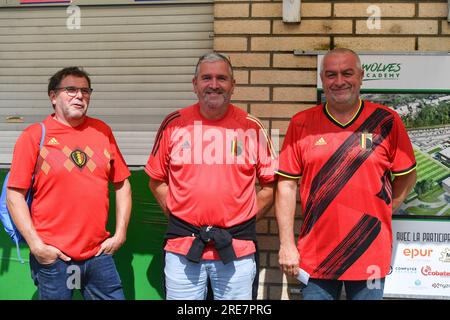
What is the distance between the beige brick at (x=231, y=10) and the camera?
11.4 feet

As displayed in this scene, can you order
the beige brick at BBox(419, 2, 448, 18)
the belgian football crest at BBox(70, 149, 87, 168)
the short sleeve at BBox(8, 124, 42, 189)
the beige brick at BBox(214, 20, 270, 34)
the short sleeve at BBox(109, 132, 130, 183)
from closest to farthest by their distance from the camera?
1. the short sleeve at BBox(8, 124, 42, 189)
2. the belgian football crest at BBox(70, 149, 87, 168)
3. the short sleeve at BBox(109, 132, 130, 183)
4. the beige brick at BBox(419, 2, 448, 18)
5. the beige brick at BBox(214, 20, 270, 34)

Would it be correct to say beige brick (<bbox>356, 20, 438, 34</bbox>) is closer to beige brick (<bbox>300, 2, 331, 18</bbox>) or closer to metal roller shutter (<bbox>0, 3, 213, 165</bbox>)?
beige brick (<bbox>300, 2, 331, 18</bbox>)

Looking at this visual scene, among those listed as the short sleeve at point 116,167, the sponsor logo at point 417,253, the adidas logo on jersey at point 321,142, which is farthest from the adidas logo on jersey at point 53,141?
the sponsor logo at point 417,253

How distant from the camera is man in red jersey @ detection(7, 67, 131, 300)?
9.12 ft

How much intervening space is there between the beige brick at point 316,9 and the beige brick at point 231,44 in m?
0.46

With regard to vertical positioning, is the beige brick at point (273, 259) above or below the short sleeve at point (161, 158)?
below

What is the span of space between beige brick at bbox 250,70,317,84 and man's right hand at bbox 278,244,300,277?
1.27 metres

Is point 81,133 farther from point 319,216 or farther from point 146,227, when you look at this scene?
point 319,216

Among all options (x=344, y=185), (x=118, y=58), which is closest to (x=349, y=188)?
(x=344, y=185)

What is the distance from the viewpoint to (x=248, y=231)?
2.80 metres

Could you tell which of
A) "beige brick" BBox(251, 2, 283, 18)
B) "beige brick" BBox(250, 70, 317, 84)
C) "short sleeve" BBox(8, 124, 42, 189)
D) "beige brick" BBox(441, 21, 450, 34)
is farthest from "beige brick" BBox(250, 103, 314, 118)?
"short sleeve" BBox(8, 124, 42, 189)

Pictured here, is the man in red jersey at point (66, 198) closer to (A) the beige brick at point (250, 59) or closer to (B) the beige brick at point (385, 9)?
(A) the beige brick at point (250, 59)
